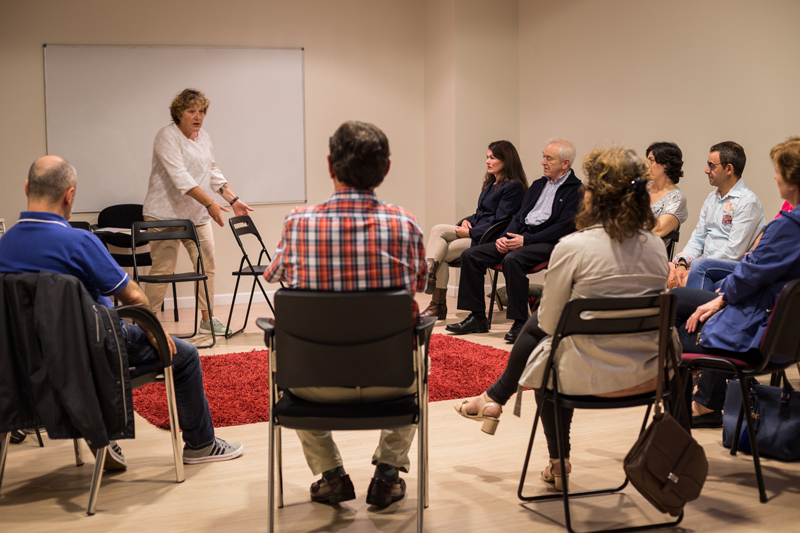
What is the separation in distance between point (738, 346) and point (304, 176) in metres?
5.22

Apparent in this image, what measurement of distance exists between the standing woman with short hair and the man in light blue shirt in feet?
10.8

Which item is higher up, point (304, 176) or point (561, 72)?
point (561, 72)

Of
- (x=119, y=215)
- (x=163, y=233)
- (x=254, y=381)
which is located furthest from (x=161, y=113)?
(x=254, y=381)

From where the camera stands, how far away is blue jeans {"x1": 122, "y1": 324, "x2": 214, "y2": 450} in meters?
2.66

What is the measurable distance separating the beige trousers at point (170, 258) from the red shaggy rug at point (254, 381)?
0.98 m

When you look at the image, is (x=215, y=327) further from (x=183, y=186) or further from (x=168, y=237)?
(x=183, y=186)

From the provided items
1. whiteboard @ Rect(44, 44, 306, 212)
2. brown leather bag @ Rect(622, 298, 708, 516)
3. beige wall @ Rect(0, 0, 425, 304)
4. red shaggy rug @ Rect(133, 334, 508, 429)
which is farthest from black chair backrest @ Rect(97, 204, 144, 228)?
brown leather bag @ Rect(622, 298, 708, 516)

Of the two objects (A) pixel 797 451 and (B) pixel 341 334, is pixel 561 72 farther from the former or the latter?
(B) pixel 341 334

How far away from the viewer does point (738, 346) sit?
2.55m

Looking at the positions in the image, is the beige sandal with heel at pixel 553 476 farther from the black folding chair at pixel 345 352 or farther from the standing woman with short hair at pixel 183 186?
the standing woman with short hair at pixel 183 186

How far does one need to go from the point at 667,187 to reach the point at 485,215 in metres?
1.60

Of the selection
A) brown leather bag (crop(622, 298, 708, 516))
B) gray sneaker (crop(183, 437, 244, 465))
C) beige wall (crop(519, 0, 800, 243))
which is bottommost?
gray sneaker (crop(183, 437, 244, 465))

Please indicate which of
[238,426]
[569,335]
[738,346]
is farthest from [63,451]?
[738,346]

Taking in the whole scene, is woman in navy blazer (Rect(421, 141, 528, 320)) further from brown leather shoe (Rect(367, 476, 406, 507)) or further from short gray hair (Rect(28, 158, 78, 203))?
short gray hair (Rect(28, 158, 78, 203))
